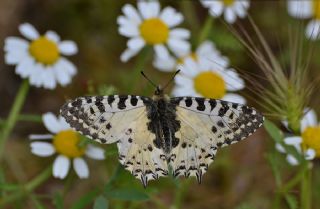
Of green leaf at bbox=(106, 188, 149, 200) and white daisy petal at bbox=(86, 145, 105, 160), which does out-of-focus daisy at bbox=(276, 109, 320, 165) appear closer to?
green leaf at bbox=(106, 188, 149, 200)

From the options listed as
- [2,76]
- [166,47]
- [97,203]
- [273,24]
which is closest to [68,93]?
[2,76]

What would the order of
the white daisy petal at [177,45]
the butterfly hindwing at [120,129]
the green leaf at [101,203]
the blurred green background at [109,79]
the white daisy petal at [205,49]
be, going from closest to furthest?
the butterfly hindwing at [120,129], the green leaf at [101,203], the white daisy petal at [177,45], the white daisy petal at [205,49], the blurred green background at [109,79]

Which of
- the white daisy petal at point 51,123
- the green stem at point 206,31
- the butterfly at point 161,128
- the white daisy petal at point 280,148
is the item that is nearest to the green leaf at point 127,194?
the butterfly at point 161,128

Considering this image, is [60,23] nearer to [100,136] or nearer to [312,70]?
[312,70]

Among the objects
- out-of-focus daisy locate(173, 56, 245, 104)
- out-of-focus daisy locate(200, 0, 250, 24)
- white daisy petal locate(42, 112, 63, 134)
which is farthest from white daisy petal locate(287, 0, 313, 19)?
white daisy petal locate(42, 112, 63, 134)

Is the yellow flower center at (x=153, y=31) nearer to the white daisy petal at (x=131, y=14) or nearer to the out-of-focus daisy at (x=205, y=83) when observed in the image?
the white daisy petal at (x=131, y=14)

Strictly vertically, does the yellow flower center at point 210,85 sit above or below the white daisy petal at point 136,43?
below

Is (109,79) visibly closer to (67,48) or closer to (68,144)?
(67,48)
